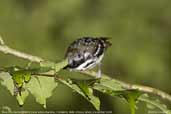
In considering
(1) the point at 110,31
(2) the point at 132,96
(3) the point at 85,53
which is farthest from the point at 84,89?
(1) the point at 110,31

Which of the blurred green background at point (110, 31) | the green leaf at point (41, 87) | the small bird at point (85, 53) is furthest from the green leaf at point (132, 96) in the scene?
the blurred green background at point (110, 31)

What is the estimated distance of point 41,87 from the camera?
2.83 feet

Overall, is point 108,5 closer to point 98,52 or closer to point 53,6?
point 53,6

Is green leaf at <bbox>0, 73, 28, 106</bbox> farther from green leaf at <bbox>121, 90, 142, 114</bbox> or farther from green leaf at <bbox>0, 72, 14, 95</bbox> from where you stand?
green leaf at <bbox>121, 90, 142, 114</bbox>

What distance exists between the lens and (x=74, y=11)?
12.1 ft

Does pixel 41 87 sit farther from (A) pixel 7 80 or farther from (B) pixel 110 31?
(B) pixel 110 31

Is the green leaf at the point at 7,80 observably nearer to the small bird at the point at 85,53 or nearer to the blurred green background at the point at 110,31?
the small bird at the point at 85,53

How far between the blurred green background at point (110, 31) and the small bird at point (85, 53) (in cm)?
208

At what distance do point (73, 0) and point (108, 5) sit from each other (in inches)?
10.5

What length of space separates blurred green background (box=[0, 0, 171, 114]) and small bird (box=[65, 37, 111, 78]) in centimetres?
208

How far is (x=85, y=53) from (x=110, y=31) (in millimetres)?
2345

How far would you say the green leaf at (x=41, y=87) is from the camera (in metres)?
0.86

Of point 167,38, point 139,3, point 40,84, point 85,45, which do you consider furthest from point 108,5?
point 40,84

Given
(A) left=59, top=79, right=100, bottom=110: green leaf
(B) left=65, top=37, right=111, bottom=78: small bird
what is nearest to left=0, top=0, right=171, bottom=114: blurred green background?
(B) left=65, top=37, right=111, bottom=78: small bird
